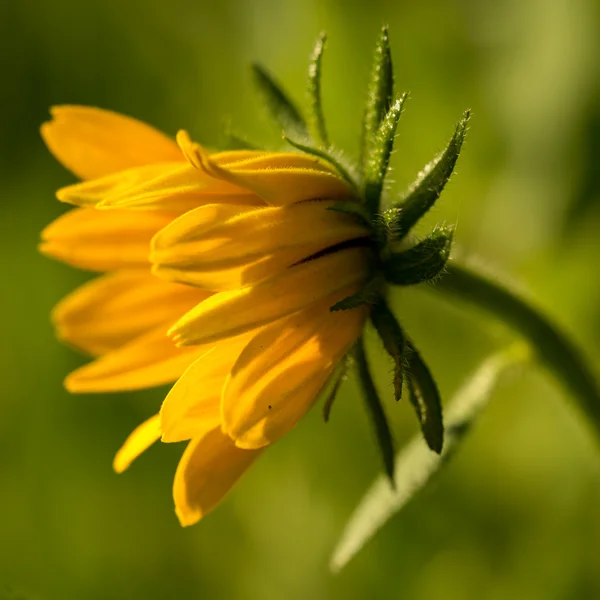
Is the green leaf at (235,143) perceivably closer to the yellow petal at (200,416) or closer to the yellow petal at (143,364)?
the yellow petal at (143,364)

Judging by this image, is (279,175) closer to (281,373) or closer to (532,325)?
(281,373)

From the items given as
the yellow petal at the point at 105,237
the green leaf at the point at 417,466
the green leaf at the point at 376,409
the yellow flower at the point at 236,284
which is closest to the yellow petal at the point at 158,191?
the yellow flower at the point at 236,284

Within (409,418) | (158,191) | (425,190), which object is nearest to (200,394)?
(158,191)

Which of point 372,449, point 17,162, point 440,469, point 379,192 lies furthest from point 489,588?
point 17,162

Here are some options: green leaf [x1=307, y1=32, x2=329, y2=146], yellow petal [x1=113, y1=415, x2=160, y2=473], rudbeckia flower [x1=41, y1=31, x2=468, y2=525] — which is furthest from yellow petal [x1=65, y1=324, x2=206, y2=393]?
green leaf [x1=307, y1=32, x2=329, y2=146]

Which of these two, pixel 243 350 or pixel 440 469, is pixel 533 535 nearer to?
pixel 440 469
